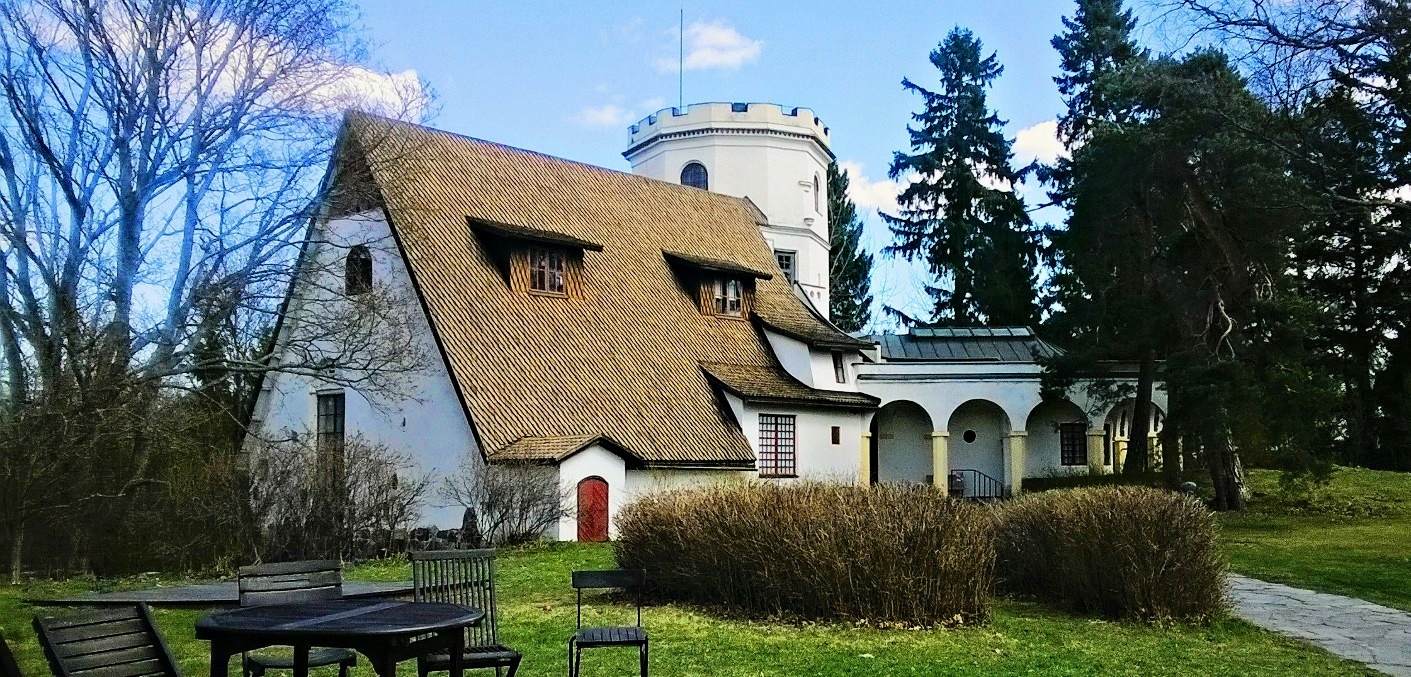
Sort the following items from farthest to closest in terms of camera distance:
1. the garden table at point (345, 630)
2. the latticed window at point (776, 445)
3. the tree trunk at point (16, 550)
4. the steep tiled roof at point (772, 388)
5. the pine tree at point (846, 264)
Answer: the pine tree at point (846, 264), the latticed window at point (776, 445), the steep tiled roof at point (772, 388), the tree trunk at point (16, 550), the garden table at point (345, 630)

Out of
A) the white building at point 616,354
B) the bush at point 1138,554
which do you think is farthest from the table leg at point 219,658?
the white building at point 616,354

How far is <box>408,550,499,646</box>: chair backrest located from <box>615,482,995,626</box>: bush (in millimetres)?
4254

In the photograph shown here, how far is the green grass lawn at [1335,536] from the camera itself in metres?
17.4

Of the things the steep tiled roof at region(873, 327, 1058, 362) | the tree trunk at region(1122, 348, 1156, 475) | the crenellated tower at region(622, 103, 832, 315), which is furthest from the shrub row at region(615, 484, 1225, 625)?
the crenellated tower at region(622, 103, 832, 315)

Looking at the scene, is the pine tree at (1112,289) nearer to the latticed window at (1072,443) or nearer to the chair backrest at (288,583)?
the latticed window at (1072,443)

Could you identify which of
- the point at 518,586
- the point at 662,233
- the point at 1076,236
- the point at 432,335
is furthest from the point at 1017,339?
the point at 518,586

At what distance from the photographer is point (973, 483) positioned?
1526 inches

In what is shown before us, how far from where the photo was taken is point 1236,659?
10.6 meters

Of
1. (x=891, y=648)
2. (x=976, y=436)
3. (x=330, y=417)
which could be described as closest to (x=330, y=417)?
(x=330, y=417)

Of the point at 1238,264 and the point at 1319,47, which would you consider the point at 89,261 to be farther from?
the point at 1238,264

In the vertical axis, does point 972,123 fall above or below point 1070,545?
above

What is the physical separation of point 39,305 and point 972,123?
40.0 meters

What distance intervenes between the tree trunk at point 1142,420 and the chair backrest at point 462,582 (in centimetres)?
2816

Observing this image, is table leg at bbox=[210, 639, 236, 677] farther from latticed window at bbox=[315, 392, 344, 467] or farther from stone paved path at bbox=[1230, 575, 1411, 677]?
latticed window at bbox=[315, 392, 344, 467]
